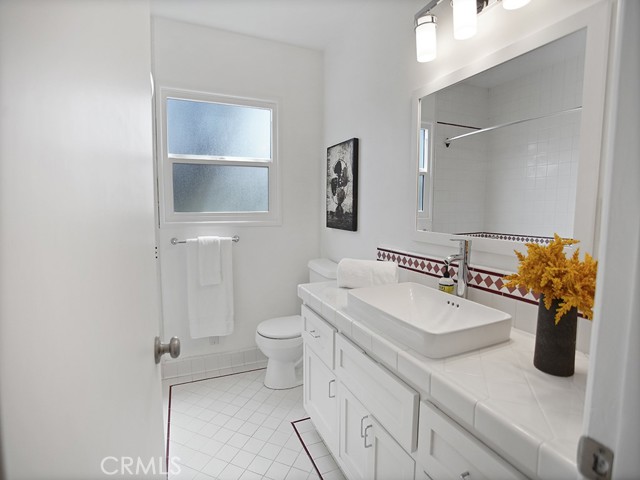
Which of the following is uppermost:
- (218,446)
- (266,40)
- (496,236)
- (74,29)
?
(266,40)

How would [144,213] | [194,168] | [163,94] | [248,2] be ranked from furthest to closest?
[194,168] → [163,94] → [248,2] → [144,213]

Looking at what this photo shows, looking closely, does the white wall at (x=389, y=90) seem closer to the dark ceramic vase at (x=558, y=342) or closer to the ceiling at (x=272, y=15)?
the ceiling at (x=272, y=15)

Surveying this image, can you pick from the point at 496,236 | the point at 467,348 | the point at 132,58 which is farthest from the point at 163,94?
the point at 467,348

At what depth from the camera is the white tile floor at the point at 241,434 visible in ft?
5.31

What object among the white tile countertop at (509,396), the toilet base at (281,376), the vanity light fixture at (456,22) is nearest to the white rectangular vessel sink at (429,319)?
the white tile countertop at (509,396)

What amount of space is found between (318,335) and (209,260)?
1168mm

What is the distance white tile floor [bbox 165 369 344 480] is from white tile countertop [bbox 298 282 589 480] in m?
0.95

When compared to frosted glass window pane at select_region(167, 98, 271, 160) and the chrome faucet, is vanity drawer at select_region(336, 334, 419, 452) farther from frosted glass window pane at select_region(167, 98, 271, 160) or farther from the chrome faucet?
frosted glass window pane at select_region(167, 98, 271, 160)

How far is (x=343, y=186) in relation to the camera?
7.86ft

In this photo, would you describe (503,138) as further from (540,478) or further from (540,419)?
(540,478)

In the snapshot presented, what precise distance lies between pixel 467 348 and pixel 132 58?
116 centimetres

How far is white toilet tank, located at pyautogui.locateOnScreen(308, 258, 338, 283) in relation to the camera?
2309 millimetres

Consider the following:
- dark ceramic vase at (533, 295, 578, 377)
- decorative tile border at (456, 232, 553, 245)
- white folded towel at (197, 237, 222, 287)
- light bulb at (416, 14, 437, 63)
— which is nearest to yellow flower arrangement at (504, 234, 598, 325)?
dark ceramic vase at (533, 295, 578, 377)

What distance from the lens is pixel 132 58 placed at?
0.70 metres
